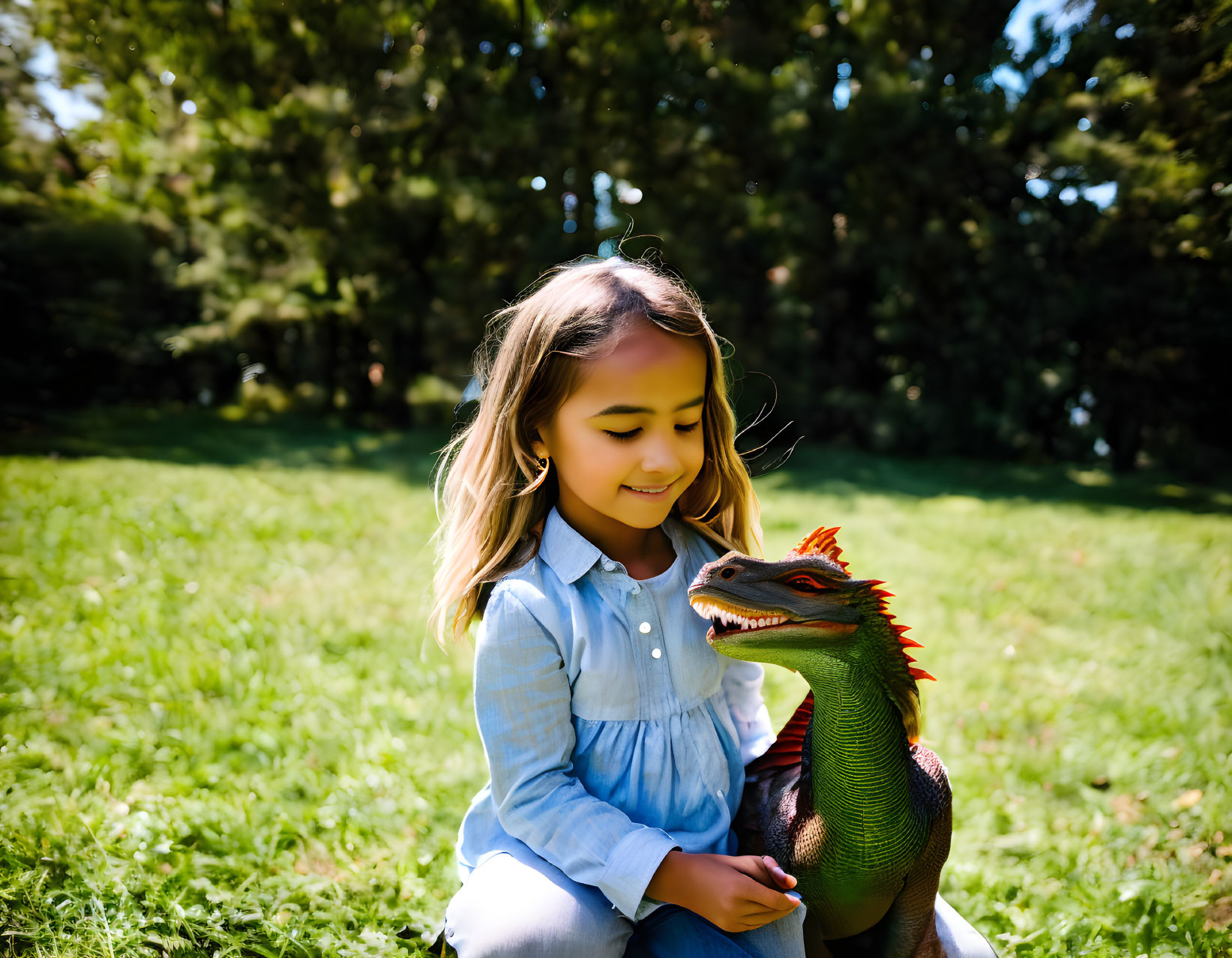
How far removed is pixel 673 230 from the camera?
1019 cm

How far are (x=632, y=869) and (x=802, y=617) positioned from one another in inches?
20.4

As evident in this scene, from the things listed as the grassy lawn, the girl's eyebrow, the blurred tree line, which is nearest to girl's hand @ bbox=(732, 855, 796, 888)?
the girl's eyebrow

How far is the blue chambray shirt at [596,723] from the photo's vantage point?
1.50 m

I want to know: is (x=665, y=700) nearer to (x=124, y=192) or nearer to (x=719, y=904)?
(x=719, y=904)

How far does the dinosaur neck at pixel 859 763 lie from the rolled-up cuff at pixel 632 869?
1.00 ft

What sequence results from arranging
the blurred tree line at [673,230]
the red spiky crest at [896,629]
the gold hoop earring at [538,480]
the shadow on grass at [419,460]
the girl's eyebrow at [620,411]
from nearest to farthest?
1. the red spiky crest at [896,629]
2. the girl's eyebrow at [620,411]
3. the gold hoop earring at [538,480]
4. the shadow on grass at [419,460]
5. the blurred tree line at [673,230]

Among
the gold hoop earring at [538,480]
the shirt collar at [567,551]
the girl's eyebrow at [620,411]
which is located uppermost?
the girl's eyebrow at [620,411]

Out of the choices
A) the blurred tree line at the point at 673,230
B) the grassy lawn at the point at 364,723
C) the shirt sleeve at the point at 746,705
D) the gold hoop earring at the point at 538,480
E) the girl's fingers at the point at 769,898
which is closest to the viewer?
the girl's fingers at the point at 769,898

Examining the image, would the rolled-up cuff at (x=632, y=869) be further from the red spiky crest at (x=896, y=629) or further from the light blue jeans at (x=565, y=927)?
the red spiky crest at (x=896, y=629)

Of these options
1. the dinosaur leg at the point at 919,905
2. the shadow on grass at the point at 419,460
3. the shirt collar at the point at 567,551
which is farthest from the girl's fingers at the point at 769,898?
the shadow on grass at the point at 419,460

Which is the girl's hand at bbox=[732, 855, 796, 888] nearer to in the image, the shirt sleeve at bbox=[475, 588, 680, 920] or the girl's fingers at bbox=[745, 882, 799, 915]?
the girl's fingers at bbox=[745, 882, 799, 915]

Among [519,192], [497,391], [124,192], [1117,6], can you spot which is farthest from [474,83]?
[497,391]

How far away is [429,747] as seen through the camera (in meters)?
3.12

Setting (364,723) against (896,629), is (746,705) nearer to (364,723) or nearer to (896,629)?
(896,629)
